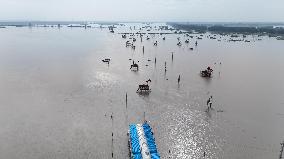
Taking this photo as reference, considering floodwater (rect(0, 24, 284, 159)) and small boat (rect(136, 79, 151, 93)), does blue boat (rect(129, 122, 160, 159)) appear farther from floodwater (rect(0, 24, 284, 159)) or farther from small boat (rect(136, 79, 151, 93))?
small boat (rect(136, 79, 151, 93))

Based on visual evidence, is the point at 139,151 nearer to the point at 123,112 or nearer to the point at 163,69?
the point at 123,112

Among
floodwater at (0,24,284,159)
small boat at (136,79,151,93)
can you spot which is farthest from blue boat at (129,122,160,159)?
small boat at (136,79,151,93)

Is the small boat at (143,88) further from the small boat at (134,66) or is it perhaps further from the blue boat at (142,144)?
the small boat at (134,66)

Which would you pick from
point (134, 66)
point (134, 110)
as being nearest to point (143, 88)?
point (134, 110)

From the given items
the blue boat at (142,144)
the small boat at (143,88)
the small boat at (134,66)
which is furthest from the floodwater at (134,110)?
the blue boat at (142,144)

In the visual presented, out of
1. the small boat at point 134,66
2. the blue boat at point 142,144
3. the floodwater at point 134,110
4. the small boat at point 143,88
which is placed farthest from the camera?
the small boat at point 134,66
